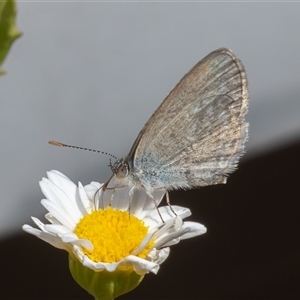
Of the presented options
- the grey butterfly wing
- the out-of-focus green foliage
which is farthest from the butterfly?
the out-of-focus green foliage

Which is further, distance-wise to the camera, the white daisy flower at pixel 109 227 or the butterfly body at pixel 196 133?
the butterfly body at pixel 196 133

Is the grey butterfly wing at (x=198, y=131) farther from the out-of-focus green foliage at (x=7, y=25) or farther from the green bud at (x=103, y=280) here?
the out-of-focus green foliage at (x=7, y=25)

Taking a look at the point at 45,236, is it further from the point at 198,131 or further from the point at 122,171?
the point at 198,131

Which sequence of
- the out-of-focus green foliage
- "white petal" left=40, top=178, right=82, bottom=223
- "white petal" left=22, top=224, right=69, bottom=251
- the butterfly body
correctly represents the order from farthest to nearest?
the butterfly body, "white petal" left=40, top=178, right=82, bottom=223, "white petal" left=22, top=224, right=69, bottom=251, the out-of-focus green foliage

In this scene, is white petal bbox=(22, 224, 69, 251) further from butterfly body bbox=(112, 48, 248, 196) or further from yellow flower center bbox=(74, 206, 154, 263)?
butterfly body bbox=(112, 48, 248, 196)

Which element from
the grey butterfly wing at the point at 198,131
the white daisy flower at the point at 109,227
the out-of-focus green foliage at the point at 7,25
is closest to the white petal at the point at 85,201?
the white daisy flower at the point at 109,227

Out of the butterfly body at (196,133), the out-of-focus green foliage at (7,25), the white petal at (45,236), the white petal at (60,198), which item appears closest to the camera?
the out-of-focus green foliage at (7,25)
